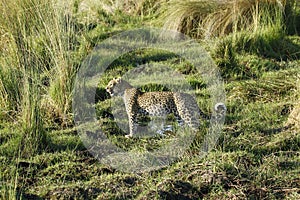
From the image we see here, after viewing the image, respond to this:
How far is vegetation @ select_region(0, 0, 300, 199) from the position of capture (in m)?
4.92

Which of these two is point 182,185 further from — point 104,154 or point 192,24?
point 192,24

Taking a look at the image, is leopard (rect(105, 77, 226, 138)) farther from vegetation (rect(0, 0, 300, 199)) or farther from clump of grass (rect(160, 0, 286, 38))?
clump of grass (rect(160, 0, 286, 38))

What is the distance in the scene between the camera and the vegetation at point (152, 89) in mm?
4918

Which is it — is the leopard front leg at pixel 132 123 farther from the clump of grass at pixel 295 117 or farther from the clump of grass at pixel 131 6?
the clump of grass at pixel 131 6

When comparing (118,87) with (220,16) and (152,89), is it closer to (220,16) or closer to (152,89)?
(152,89)

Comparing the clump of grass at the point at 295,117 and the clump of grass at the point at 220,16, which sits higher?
the clump of grass at the point at 220,16

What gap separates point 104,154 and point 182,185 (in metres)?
0.82

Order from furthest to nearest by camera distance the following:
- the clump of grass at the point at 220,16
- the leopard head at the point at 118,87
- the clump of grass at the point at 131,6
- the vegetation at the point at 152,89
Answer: the clump of grass at the point at 131,6, the clump of grass at the point at 220,16, the leopard head at the point at 118,87, the vegetation at the point at 152,89

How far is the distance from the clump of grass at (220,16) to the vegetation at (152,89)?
0.5 inches

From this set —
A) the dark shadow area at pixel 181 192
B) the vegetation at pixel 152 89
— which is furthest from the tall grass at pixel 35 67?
the dark shadow area at pixel 181 192

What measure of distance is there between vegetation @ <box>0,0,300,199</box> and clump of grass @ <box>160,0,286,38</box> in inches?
0.5

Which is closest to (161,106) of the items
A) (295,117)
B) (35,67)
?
(295,117)

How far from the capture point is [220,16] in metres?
7.42

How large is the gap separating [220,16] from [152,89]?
1559mm
